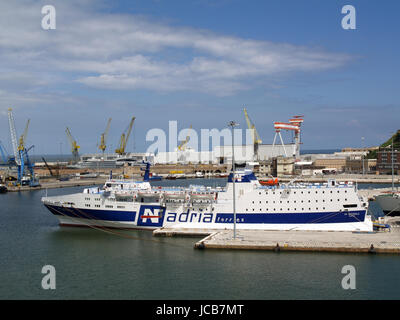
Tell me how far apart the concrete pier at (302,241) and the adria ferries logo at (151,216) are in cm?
195

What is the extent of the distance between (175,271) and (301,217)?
1074cm

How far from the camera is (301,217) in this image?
27.3m

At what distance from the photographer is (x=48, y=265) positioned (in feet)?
72.4

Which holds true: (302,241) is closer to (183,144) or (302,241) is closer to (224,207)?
(224,207)

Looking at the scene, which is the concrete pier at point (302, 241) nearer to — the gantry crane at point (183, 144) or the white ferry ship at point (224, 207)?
the white ferry ship at point (224, 207)

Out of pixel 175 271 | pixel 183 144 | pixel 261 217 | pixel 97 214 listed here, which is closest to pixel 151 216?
pixel 97 214

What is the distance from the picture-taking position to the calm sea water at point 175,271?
704 inches

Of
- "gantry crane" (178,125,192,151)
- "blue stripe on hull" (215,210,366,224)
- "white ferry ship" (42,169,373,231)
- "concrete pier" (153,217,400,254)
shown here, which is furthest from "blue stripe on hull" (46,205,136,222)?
"gantry crane" (178,125,192,151)

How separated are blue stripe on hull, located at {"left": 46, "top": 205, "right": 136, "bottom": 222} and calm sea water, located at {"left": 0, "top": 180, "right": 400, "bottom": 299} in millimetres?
2388

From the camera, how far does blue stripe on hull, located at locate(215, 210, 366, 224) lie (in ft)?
88.3

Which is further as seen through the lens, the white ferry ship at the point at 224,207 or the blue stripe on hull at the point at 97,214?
the blue stripe on hull at the point at 97,214

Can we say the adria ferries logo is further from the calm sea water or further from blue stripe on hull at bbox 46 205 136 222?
the calm sea water

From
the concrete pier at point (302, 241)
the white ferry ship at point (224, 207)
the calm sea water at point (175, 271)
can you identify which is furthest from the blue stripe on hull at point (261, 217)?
the calm sea water at point (175, 271)
